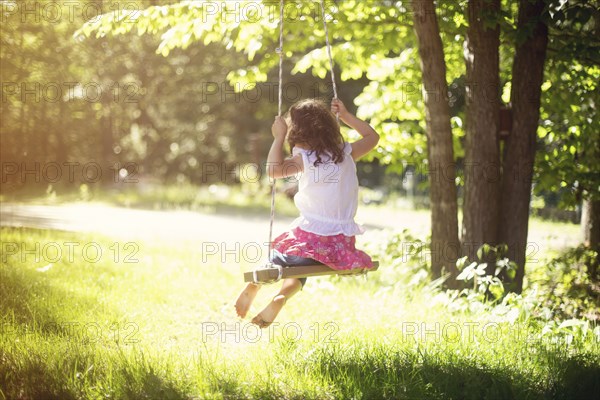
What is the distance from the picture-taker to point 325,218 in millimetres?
5168

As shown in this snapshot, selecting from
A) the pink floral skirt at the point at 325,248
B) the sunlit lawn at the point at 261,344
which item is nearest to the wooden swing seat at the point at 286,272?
the pink floral skirt at the point at 325,248

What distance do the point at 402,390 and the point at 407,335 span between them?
1.00m

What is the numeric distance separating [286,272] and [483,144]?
10.2 feet

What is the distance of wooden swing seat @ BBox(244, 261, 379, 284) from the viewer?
4.52 metres

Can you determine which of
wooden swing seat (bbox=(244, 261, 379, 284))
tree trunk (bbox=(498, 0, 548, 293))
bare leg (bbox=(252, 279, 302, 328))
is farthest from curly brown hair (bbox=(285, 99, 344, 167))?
tree trunk (bbox=(498, 0, 548, 293))

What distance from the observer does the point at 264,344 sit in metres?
5.35

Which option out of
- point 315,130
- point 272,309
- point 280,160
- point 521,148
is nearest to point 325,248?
point 272,309

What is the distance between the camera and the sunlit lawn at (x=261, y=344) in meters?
4.25

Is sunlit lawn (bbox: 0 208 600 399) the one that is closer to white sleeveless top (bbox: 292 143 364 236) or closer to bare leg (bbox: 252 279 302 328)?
bare leg (bbox: 252 279 302 328)

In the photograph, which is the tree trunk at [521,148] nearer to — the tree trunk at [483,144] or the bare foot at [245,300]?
the tree trunk at [483,144]

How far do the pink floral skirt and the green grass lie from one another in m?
0.60

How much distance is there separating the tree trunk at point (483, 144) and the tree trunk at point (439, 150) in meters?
0.18

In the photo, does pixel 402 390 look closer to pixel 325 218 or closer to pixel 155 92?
pixel 325 218

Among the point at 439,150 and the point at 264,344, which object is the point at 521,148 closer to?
the point at 439,150
